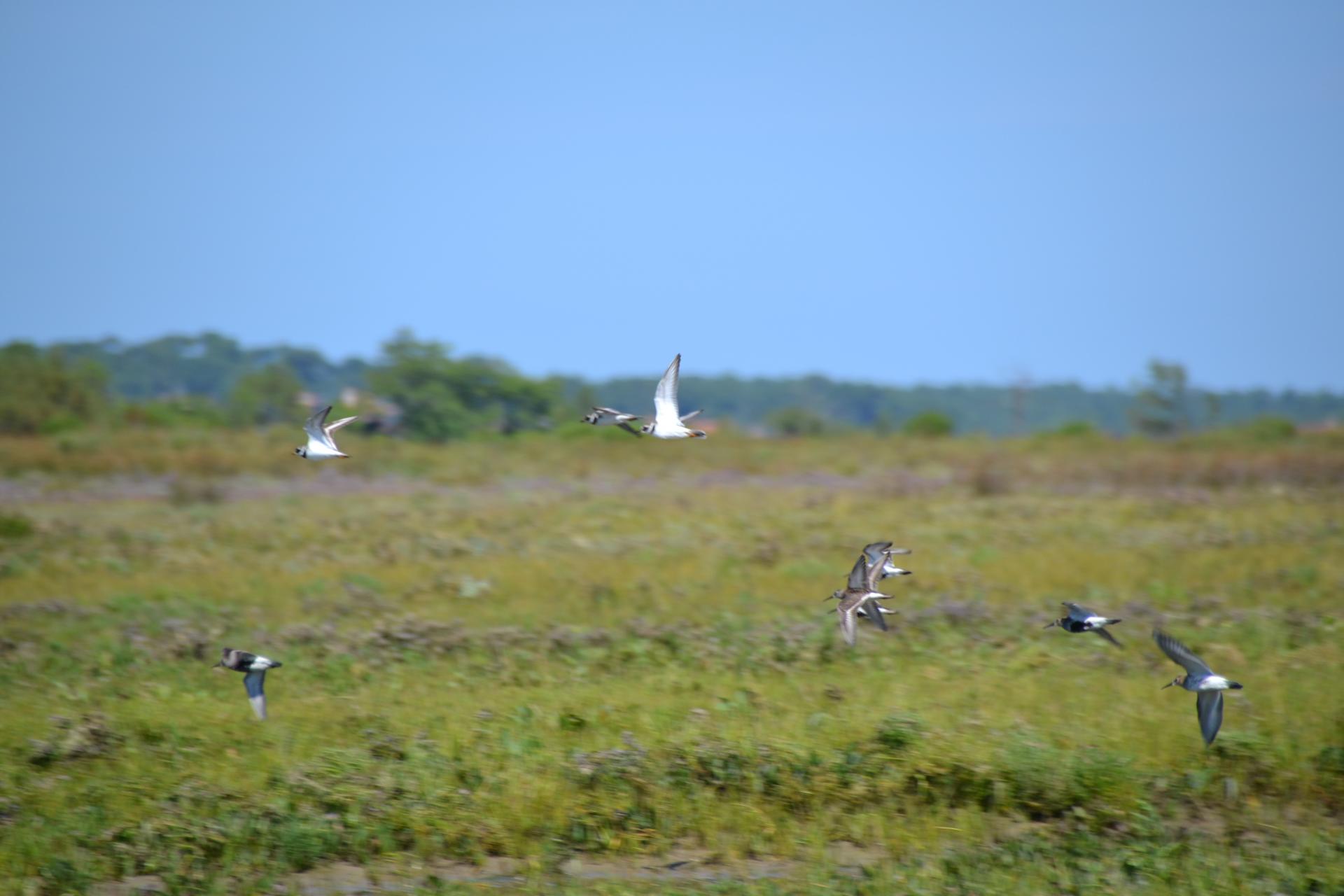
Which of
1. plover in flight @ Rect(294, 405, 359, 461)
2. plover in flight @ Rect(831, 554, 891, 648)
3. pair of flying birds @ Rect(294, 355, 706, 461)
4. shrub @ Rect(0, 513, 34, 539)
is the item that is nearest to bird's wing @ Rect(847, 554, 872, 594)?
plover in flight @ Rect(831, 554, 891, 648)

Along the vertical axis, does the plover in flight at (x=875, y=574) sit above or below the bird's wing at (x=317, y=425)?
below

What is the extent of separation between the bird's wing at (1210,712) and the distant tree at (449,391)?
36.3 meters

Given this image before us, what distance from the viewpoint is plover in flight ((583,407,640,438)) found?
7.77 meters

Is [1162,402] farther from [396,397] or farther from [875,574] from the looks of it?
[875,574]

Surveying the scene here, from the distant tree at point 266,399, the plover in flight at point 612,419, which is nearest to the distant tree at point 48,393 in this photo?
the distant tree at point 266,399

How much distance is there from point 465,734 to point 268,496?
63.2 ft

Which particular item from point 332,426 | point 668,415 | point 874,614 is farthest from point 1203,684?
point 332,426

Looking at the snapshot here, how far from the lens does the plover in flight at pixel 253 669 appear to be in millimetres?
7980

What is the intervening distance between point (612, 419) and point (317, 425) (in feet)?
6.49

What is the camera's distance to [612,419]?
26.2 ft

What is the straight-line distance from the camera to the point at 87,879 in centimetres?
641

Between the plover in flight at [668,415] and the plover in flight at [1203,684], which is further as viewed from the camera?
the plover in flight at [668,415]

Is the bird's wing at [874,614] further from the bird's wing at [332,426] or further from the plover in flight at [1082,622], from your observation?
the bird's wing at [332,426]

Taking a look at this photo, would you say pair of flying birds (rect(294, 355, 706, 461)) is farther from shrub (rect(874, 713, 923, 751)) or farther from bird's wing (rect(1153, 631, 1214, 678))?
bird's wing (rect(1153, 631, 1214, 678))
